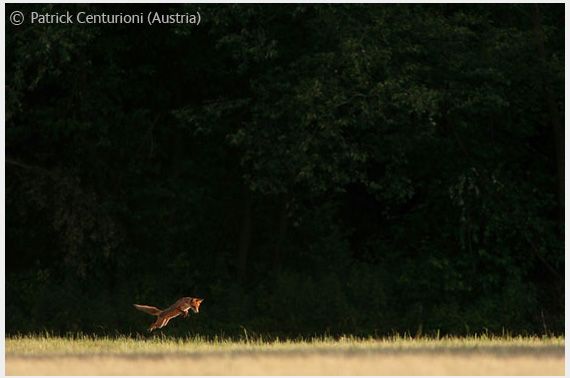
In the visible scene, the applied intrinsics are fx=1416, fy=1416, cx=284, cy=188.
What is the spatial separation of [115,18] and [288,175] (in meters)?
3.36

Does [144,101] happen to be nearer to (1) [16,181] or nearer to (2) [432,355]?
(1) [16,181]

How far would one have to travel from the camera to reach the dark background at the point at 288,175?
64.1ft

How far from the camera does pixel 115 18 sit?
2036cm

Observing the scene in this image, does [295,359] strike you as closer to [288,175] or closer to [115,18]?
[288,175]

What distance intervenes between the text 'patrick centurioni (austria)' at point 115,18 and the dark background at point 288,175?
0.14 meters

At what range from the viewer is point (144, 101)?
2256cm

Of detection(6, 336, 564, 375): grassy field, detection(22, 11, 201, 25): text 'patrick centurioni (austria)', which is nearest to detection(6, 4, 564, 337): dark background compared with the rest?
detection(22, 11, 201, 25): text 'patrick centurioni (austria)'

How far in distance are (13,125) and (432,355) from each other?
11.5 meters

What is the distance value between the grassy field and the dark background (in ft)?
20.7

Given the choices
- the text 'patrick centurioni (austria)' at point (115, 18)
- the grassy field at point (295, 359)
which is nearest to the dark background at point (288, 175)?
the text 'patrick centurioni (austria)' at point (115, 18)

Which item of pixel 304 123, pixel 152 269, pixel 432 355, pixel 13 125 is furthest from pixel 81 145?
pixel 432 355

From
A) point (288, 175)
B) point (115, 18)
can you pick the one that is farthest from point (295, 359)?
point (115, 18)

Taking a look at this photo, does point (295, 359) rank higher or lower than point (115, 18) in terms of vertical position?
lower

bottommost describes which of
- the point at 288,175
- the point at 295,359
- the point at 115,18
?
the point at 295,359
